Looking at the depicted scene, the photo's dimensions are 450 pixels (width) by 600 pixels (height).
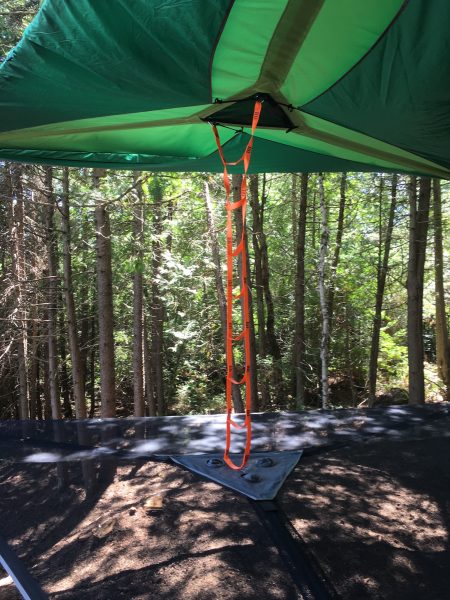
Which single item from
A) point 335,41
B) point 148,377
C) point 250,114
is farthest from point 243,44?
point 148,377

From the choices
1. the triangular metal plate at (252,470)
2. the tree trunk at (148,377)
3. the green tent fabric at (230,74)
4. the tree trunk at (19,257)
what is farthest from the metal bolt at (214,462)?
the tree trunk at (148,377)

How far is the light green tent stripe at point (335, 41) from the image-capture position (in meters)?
1.45

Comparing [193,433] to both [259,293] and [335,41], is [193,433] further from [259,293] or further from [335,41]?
[259,293]

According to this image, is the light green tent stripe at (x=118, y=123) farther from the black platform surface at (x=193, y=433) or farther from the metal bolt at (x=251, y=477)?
the metal bolt at (x=251, y=477)

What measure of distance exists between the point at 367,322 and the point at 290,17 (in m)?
9.50

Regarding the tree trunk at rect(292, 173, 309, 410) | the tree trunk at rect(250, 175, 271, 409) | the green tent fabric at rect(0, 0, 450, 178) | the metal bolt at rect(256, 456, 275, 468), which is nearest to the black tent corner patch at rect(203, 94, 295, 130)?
the green tent fabric at rect(0, 0, 450, 178)

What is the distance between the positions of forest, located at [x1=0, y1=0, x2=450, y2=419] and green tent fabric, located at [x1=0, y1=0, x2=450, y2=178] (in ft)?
10.4

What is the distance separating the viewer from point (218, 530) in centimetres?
122

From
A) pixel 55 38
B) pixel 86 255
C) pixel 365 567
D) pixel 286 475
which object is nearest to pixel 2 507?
pixel 286 475

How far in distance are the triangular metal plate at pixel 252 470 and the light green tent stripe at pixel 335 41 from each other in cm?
166

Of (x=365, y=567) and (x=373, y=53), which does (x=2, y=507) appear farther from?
(x=373, y=53)

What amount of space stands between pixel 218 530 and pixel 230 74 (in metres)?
1.72

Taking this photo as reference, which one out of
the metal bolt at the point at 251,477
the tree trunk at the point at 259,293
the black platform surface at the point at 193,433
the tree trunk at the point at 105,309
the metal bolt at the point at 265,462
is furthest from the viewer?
the tree trunk at the point at 259,293

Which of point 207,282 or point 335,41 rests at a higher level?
point 335,41
